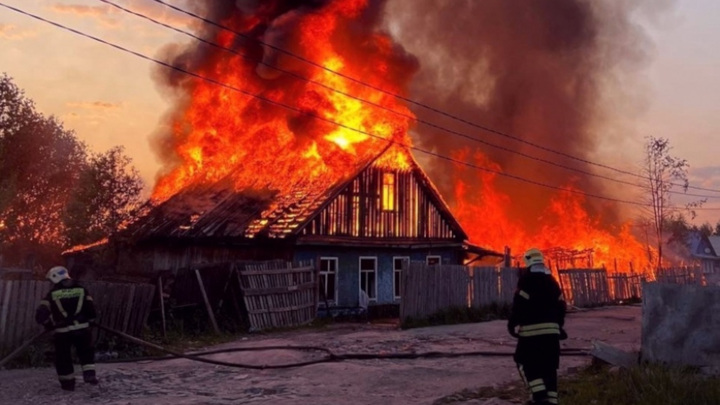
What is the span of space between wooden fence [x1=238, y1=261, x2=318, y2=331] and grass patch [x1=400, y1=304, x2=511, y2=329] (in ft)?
10.4

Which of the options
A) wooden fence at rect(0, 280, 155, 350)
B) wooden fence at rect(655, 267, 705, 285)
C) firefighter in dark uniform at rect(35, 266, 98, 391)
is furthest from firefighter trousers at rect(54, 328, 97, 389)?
wooden fence at rect(655, 267, 705, 285)

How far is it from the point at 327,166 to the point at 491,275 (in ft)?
25.4

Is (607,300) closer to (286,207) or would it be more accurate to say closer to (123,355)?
(286,207)

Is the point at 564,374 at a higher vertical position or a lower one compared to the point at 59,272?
lower

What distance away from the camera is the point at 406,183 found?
79.4ft

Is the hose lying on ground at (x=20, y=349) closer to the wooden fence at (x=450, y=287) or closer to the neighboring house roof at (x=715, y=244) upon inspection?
the wooden fence at (x=450, y=287)

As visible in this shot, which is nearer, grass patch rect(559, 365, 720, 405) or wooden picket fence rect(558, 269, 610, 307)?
grass patch rect(559, 365, 720, 405)

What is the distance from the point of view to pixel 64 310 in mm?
9180

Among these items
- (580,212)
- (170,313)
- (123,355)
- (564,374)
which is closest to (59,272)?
(123,355)

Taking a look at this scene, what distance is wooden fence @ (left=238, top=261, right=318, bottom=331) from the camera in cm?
1688

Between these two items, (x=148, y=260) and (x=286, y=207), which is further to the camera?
(x=148, y=260)

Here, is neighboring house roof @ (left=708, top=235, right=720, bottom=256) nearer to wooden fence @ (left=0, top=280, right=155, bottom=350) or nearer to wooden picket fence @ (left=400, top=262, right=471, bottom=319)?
wooden picket fence @ (left=400, top=262, right=471, bottom=319)

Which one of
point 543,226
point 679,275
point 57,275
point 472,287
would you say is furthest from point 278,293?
point 543,226

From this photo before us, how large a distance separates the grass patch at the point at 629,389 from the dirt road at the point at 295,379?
1.85 feet
